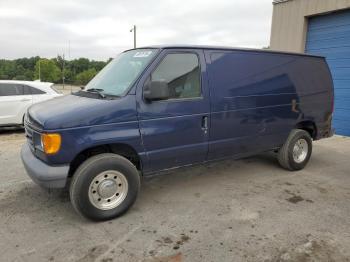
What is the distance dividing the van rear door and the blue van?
0.01 meters

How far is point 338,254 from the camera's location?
322 cm

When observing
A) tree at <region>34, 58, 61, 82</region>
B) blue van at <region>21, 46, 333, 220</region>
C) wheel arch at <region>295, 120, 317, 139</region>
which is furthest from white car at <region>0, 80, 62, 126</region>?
tree at <region>34, 58, 61, 82</region>

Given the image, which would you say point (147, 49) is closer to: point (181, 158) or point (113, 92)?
point (113, 92)

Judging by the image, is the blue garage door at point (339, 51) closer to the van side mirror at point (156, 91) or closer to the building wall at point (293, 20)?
the building wall at point (293, 20)

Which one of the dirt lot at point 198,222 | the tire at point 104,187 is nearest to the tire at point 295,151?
the dirt lot at point 198,222

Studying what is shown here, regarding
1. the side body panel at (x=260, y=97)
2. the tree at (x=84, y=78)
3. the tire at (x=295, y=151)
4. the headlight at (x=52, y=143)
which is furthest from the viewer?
the tree at (x=84, y=78)

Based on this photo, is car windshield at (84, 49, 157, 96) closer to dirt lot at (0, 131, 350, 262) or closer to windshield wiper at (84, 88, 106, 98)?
windshield wiper at (84, 88, 106, 98)

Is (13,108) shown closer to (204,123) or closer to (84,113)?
(84,113)

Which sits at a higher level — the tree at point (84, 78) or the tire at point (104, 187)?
the tree at point (84, 78)

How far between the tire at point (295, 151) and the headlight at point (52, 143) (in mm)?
3889

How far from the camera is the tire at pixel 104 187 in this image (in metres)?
3.64

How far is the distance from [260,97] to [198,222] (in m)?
2.28

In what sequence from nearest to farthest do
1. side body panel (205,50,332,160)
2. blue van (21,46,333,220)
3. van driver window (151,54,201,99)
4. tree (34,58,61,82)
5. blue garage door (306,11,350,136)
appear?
blue van (21,46,333,220)
van driver window (151,54,201,99)
side body panel (205,50,332,160)
blue garage door (306,11,350,136)
tree (34,58,61,82)

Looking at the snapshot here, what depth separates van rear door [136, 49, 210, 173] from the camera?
4.04 meters
